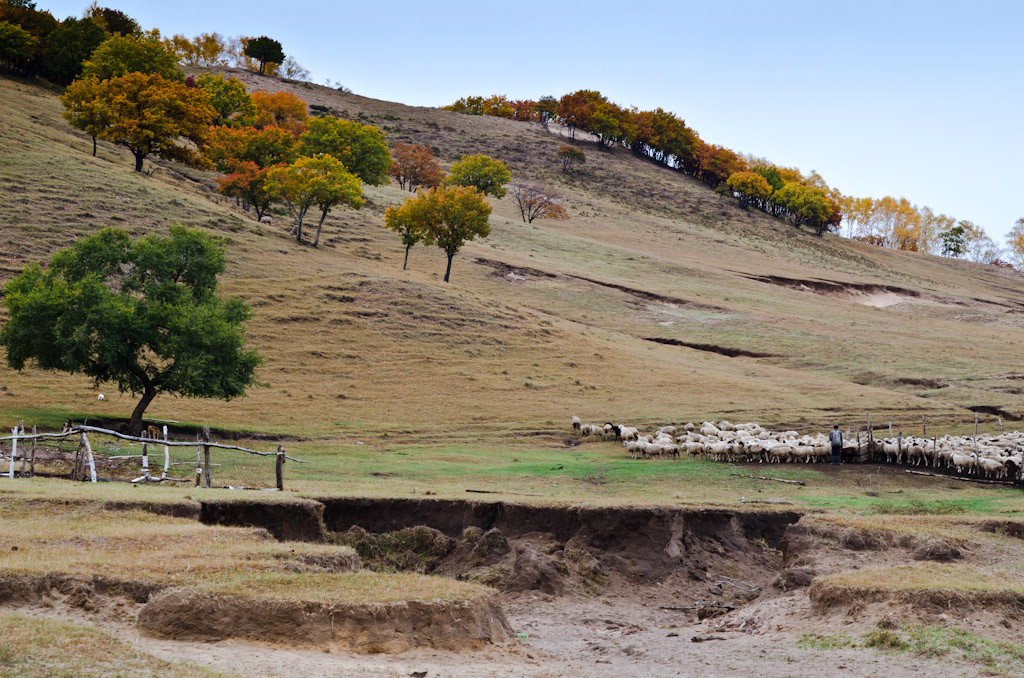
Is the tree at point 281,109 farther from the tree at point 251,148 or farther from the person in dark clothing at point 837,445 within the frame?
the person in dark clothing at point 837,445

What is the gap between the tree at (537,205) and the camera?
101812 millimetres

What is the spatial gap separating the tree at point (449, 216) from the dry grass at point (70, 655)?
172 ft

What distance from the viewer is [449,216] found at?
61031 mm

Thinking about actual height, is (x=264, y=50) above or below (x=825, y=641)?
above

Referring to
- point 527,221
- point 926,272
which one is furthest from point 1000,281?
point 527,221

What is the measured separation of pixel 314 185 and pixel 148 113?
15375mm

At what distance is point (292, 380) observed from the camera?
41188 mm

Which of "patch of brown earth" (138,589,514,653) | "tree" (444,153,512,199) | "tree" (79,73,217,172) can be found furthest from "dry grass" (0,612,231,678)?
"tree" (444,153,512,199)

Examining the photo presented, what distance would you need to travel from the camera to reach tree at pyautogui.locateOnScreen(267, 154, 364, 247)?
199 feet

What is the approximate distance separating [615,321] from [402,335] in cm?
1735

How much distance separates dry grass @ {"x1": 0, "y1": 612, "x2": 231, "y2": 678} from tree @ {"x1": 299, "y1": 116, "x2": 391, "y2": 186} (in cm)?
7747

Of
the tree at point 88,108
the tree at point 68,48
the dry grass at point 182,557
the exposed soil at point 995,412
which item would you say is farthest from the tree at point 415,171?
the dry grass at point 182,557

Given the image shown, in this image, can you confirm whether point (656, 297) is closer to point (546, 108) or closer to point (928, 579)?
point (928, 579)

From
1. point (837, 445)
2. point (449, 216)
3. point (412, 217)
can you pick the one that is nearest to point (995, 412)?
point (837, 445)
